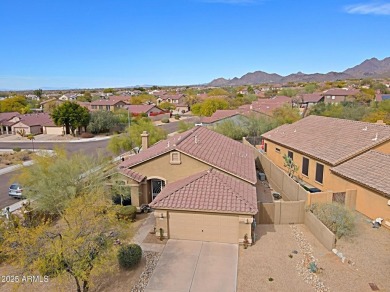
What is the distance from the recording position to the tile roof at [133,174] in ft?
66.6

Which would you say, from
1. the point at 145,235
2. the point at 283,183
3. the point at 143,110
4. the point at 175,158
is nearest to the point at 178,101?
the point at 143,110

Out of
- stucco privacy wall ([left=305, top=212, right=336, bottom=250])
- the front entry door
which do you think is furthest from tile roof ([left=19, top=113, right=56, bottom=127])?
stucco privacy wall ([left=305, top=212, right=336, bottom=250])

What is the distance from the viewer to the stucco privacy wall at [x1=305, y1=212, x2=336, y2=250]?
15.5 meters

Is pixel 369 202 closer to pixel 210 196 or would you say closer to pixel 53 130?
pixel 210 196

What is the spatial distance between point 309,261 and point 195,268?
5.65m

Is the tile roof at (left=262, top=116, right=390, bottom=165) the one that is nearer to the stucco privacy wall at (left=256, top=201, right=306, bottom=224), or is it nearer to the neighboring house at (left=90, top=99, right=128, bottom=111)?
the stucco privacy wall at (left=256, top=201, right=306, bottom=224)

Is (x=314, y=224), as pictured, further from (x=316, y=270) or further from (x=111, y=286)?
(x=111, y=286)

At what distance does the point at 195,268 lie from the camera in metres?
14.1

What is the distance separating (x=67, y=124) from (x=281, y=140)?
147 feet

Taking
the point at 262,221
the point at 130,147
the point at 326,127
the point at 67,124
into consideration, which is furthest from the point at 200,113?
the point at 262,221

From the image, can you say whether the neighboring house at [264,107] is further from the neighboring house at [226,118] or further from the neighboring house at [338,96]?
the neighboring house at [338,96]

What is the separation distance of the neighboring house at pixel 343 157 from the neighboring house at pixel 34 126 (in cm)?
5093

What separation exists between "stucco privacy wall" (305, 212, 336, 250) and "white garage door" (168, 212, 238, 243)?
4677 millimetres

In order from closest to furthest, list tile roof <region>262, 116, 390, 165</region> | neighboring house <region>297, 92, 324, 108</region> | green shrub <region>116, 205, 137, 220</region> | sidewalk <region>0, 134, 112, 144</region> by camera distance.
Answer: green shrub <region>116, 205, 137, 220</region>
tile roof <region>262, 116, 390, 165</region>
sidewalk <region>0, 134, 112, 144</region>
neighboring house <region>297, 92, 324, 108</region>
